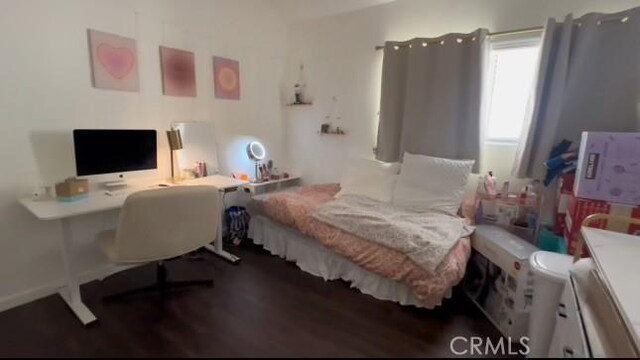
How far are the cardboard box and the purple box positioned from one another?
0.03 meters

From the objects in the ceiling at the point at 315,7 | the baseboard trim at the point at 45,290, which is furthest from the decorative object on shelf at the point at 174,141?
the ceiling at the point at 315,7

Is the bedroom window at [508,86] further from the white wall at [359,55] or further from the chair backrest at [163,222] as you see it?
the chair backrest at [163,222]

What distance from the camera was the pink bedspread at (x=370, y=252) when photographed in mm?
1739

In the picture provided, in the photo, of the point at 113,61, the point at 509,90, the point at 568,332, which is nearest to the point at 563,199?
the point at 509,90

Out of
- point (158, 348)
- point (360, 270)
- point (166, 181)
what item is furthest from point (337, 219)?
point (158, 348)

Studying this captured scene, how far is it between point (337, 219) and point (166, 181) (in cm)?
147

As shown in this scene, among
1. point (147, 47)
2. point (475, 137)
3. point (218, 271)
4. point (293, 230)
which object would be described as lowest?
point (218, 271)

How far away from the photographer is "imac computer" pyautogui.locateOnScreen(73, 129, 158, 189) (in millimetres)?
1968

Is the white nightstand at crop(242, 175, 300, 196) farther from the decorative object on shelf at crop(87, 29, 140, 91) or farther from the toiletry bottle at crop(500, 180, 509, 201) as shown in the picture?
the toiletry bottle at crop(500, 180, 509, 201)

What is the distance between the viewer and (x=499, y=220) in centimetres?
219

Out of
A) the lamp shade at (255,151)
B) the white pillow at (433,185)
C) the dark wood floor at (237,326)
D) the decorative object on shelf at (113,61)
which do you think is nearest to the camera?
the dark wood floor at (237,326)

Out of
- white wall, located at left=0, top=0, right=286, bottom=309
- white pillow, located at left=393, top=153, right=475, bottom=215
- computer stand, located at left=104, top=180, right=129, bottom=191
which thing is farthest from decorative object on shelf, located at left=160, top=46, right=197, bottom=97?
white pillow, located at left=393, top=153, right=475, bottom=215

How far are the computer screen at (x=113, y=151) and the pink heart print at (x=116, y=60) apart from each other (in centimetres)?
47

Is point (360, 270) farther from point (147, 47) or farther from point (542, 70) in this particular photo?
point (147, 47)
